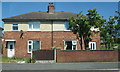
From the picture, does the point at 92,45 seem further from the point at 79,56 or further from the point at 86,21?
the point at 79,56

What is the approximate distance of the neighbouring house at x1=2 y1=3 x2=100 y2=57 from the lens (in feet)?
90.4

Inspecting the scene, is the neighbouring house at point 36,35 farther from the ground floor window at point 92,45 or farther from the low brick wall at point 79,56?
the low brick wall at point 79,56

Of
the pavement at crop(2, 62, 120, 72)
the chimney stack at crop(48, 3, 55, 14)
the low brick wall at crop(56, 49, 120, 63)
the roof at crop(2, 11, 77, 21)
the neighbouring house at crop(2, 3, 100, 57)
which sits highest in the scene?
the chimney stack at crop(48, 3, 55, 14)

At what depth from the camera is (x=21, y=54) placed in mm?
27531

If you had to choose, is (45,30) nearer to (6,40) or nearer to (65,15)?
(65,15)

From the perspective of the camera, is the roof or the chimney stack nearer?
the roof

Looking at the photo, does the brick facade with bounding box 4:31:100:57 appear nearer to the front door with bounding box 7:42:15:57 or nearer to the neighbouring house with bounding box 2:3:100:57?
the neighbouring house with bounding box 2:3:100:57

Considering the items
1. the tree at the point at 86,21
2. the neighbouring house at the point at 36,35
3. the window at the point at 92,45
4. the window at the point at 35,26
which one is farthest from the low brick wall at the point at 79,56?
the window at the point at 35,26

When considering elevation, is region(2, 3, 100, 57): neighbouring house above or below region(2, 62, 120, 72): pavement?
above

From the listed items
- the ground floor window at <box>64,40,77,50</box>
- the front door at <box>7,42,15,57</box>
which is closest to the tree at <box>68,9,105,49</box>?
the ground floor window at <box>64,40,77,50</box>

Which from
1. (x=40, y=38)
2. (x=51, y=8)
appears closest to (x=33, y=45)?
(x=40, y=38)

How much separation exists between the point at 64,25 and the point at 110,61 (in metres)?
9.49

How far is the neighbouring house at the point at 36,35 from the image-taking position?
90.4 ft

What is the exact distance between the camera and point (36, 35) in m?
27.6
